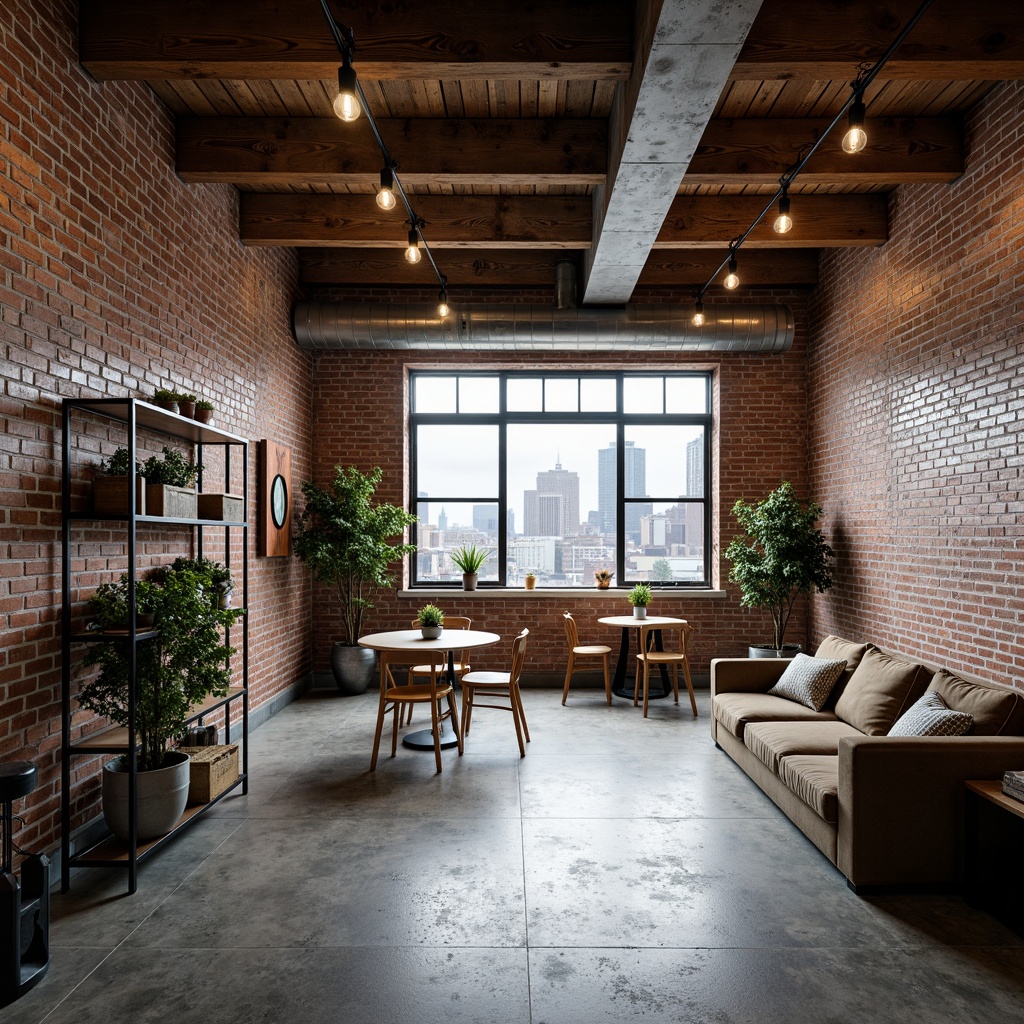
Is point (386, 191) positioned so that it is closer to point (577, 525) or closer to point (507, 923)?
point (507, 923)

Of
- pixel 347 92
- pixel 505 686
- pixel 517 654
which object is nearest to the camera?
pixel 347 92

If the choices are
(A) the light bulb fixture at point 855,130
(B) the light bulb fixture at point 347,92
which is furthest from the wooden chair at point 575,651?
(B) the light bulb fixture at point 347,92

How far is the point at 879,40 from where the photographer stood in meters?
3.55

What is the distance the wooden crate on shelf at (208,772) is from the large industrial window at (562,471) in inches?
156

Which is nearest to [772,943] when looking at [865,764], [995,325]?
[865,764]

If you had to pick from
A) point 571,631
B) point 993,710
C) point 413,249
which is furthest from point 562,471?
point 993,710

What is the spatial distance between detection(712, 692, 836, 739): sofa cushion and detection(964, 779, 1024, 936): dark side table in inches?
57.1

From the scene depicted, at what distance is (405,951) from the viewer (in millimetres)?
2680

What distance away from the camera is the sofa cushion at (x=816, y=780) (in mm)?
3299

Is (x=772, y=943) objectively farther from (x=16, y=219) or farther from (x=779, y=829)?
(x=16, y=219)

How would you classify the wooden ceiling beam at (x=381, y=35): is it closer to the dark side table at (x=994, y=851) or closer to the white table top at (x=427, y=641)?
the white table top at (x=427, y=641)

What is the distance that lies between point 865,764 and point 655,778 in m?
1.74

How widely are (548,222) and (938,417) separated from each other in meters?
3.23

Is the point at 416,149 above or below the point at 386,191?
above
